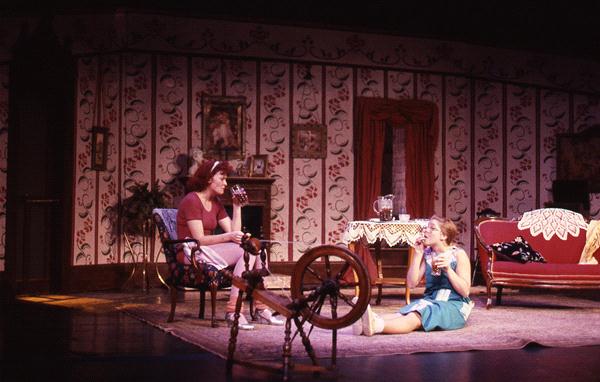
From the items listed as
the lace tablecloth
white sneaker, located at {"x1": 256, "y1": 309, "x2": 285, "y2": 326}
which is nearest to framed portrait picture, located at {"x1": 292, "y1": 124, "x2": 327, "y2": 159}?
the lace tablecloth

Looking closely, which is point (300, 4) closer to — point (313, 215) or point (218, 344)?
point (313, 215)

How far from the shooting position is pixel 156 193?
8.09 metres

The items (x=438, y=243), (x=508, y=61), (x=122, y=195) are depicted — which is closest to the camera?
(x=438, y=243)

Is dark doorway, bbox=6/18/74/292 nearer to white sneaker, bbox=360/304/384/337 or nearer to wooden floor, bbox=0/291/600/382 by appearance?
wooden floor, bbox=0/291/600/382

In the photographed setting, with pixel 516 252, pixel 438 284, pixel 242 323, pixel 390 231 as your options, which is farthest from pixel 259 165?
pixel 438 284

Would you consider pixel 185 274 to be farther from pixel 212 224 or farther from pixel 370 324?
pixel 370 324

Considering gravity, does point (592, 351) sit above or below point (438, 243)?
below

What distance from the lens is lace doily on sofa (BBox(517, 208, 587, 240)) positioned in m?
6.97

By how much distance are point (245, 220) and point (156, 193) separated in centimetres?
119

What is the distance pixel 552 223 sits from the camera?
23.1 feet

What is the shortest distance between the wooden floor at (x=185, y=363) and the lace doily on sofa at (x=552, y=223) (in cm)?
256

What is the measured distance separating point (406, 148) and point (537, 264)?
3.35 m

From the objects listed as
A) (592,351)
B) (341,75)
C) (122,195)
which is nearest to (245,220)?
(122,195)

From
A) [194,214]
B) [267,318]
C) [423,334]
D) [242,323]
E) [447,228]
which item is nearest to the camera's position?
[423,334]
